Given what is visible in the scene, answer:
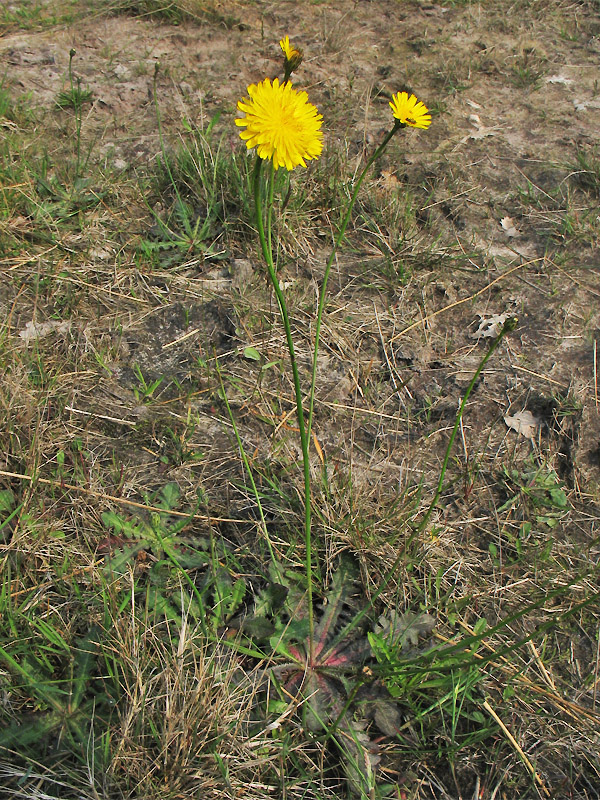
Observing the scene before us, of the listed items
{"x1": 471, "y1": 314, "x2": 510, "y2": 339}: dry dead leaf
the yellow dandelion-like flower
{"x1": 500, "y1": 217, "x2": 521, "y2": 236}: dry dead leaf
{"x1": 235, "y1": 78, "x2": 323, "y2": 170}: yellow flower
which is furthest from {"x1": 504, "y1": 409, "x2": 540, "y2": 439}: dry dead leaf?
{"x1": 235, "y1": 78, "x2": 323, "y2": 170}: yellow flower

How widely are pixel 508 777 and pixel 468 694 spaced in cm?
17

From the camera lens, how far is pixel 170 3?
3.29m

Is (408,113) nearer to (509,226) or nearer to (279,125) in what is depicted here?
A: (279,125)

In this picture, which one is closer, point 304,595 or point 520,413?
point 304,595

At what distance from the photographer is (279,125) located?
3.28 feet

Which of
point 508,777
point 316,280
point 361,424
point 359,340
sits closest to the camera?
point 508,777

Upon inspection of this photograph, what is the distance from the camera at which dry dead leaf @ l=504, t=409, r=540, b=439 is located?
1915mm

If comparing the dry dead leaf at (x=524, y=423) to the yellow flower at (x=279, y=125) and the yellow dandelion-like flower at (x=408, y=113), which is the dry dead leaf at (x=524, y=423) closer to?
the yellow dandelion-like flower at (x=408, y=113)

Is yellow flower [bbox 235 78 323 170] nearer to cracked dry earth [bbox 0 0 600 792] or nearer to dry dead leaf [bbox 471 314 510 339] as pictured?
cracked dry earth [bbox 0 0 600 792]

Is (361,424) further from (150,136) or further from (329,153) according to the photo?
(150,136)

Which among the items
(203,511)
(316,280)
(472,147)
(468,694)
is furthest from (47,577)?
(472,147)

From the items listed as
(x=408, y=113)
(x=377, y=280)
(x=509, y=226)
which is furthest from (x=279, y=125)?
(x=509, y=226)

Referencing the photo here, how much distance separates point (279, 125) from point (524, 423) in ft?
4.35

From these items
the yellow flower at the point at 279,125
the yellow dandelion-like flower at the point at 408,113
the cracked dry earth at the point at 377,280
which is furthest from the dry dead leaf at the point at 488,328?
the yellow flower at the point at 279,125
